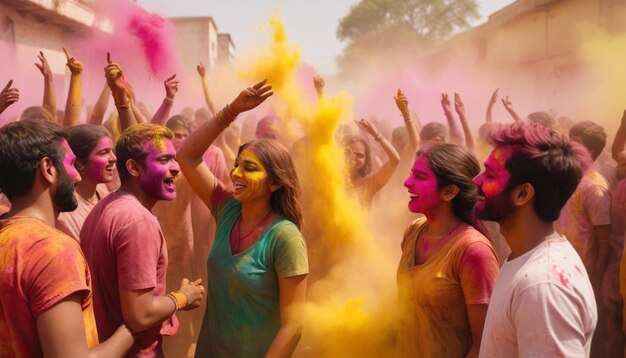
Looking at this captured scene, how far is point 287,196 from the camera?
3.50 metres

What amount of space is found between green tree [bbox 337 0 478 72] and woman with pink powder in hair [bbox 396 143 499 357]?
4516 centimetres

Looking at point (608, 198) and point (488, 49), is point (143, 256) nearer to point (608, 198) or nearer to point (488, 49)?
point (608, 198)

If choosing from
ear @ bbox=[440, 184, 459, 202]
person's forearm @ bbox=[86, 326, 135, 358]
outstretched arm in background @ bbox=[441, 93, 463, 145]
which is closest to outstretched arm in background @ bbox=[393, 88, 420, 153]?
outstretched arm in background @ bbox=[441, 93, 463, 145]

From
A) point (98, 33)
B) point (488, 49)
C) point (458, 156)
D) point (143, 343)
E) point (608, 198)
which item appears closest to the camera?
point (143, 343)

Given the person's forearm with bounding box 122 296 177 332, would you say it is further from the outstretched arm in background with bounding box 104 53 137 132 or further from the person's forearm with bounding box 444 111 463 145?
the person's forearm with bounding box 444 111 463 145

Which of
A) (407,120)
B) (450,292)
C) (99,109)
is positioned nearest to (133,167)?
(450,292)

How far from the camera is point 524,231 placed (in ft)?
7.87

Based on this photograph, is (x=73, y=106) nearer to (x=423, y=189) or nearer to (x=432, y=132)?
(x=423, y=189)

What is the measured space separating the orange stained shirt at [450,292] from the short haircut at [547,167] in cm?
61

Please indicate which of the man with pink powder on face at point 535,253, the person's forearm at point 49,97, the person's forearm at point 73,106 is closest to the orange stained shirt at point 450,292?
the man with pink powder on face at point 535,253

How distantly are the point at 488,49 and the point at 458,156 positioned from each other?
63.6ft

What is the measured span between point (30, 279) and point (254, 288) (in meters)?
1.25

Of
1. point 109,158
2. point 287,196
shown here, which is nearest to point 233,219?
point 287,196

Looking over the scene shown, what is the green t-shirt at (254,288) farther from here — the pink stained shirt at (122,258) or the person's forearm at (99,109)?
the person's forearm at (99,109)
